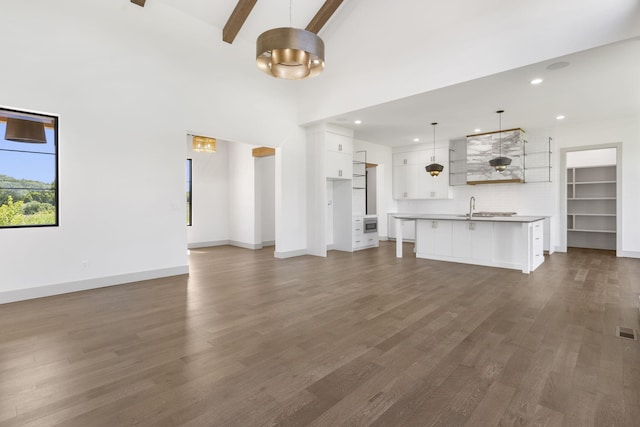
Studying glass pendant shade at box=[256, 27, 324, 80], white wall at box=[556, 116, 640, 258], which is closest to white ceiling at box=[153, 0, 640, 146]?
white wall at box=[556, 116, 640, 258]

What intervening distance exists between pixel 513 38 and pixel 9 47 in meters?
6.21

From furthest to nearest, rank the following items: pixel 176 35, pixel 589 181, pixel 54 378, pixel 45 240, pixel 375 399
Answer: pixel 589 181 < pixel 176 35 < pixel 45 240 < pixel 54 378 < pixel 375 399

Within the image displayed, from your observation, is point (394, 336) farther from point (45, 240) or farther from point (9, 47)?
point (9, 47)

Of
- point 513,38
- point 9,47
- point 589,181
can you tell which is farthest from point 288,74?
point 589,181

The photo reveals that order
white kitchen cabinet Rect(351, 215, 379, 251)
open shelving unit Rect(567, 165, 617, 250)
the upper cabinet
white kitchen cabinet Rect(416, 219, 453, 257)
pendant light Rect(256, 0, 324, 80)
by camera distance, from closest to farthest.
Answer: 1. pendant light Rect(256, 0, 324, 80)
2. white kitchen cabinet Rect(416, 219, 453, 257)
3. open shelving unit Rect(567, 165, 617, 250)
4. white kitchen cabinet Rect(351, 215, 379, 251)
5. the upper cabinet

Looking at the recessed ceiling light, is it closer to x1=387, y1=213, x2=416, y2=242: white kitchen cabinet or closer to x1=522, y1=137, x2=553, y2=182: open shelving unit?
x1=522, y1=137, x2=553, y2=182: open shelving unit

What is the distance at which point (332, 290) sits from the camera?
4285 mm

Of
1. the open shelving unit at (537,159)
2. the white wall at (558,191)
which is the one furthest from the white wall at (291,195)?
the open shelving unit at (537,159)

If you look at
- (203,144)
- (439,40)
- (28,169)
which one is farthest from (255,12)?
(28,169)

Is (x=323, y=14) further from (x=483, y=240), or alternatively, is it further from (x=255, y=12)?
(x=483, y=240)

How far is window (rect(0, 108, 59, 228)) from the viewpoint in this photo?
3.89m

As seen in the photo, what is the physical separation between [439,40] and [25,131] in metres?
5.78

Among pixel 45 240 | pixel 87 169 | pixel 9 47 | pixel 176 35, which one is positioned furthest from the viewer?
pixel 176 35

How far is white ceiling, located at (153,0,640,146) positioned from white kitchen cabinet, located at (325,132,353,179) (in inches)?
13.9
